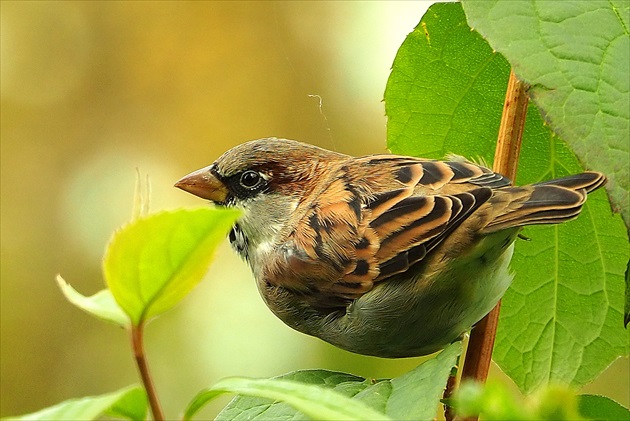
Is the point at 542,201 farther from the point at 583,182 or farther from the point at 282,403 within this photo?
the point at 282,403

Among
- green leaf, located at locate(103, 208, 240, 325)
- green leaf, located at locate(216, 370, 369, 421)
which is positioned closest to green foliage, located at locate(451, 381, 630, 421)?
green leaf, located at locate(103, 208, 240, 325)

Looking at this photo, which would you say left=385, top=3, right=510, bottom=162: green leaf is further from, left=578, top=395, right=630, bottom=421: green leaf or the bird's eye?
left=578, top=395, right=630, bottom=421: green leaf

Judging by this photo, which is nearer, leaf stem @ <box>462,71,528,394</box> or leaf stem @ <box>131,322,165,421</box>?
leaf stem @ <box>131,322,165,421</box>

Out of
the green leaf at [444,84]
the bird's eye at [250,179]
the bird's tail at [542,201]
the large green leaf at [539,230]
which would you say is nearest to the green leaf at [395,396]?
the bird's tail at [542,201]

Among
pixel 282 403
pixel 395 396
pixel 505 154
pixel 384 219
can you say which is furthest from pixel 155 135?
pixel 395 396

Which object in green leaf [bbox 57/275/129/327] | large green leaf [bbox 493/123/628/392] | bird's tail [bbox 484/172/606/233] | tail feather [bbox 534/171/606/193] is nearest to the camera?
green leaf [bbox 57/275/129/327]

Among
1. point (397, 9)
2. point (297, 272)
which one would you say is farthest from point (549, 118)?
point (397, 9)
